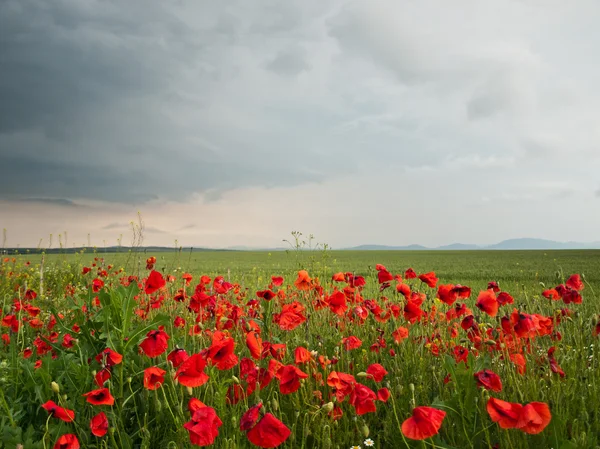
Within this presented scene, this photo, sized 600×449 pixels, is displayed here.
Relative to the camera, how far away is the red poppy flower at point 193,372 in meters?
1.86

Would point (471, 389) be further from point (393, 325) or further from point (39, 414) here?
point (39, 414)

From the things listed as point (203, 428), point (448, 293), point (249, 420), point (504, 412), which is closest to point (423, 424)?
point (504, 412)

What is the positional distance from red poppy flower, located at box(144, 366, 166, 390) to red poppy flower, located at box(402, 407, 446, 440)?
3.93ft

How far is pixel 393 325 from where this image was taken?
12.1 ft

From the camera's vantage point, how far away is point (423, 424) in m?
1.43

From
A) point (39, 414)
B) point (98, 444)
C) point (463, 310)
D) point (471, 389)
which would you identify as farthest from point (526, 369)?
point (39, 414)

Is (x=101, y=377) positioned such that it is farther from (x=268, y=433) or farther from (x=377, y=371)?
(x=377, y=371)

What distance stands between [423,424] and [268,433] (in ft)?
1.77

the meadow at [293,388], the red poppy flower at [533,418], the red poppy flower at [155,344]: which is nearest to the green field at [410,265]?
the meadow at [293,388]

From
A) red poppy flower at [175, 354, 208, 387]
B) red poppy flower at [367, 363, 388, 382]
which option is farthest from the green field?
red poppy flower at [175, 354, 208, 387]

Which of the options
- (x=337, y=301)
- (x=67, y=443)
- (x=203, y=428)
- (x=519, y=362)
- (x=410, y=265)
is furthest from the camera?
(x=410, y=265)

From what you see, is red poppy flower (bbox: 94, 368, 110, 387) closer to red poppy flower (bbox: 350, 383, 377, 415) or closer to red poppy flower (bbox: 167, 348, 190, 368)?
red poppy flower (bbox: 167, 348, 190, 368)

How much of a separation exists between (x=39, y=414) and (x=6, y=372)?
48 cm

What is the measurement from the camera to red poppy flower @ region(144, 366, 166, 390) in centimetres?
199
